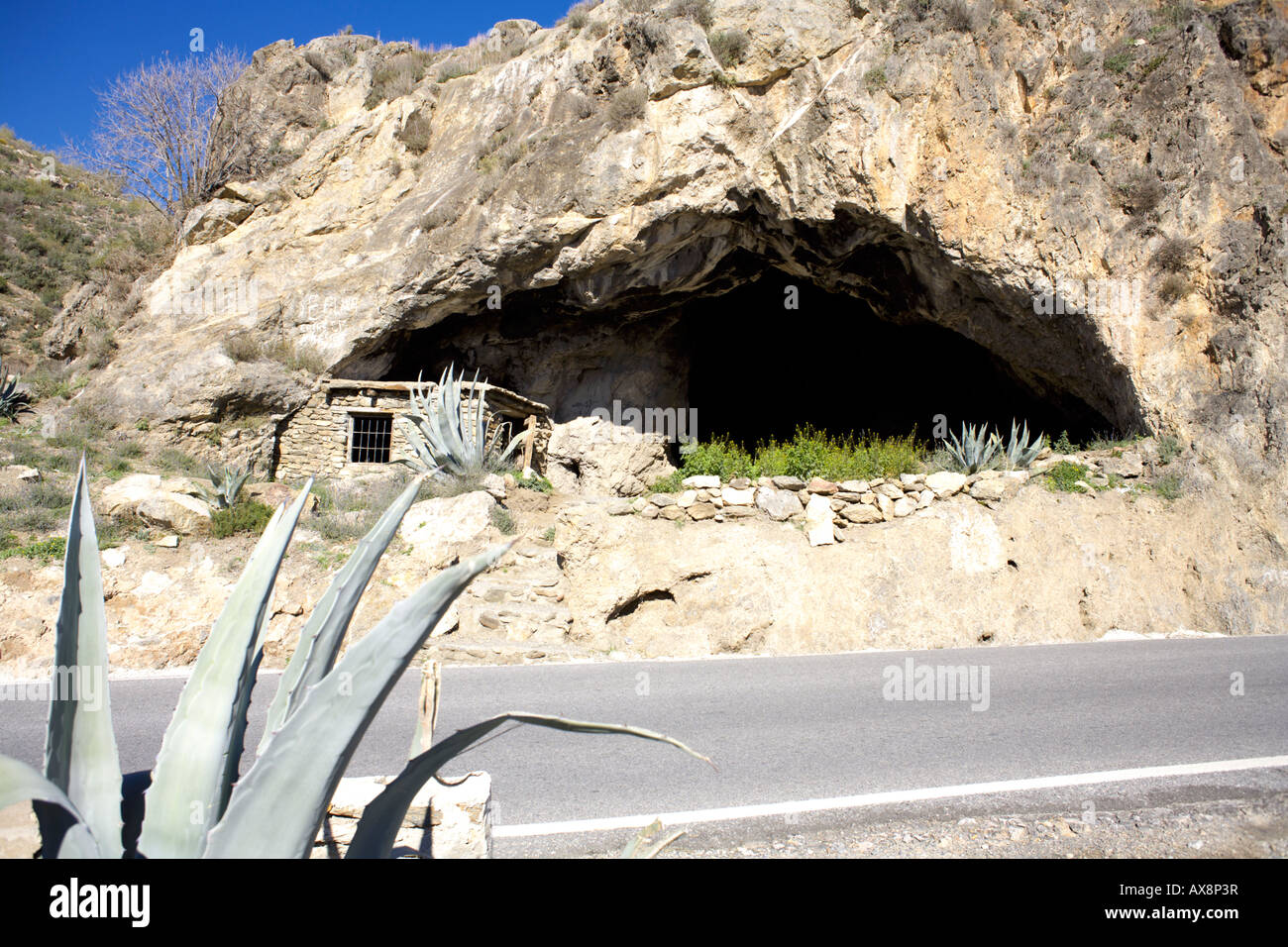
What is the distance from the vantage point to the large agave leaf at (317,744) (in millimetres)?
1495

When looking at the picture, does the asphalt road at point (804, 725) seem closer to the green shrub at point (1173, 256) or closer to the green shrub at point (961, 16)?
the green shrub at point (1173, 256)

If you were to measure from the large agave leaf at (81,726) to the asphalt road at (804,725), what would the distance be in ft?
6.84

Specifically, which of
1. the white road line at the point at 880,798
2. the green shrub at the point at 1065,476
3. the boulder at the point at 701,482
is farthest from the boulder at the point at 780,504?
the white road line at the point at 880,798

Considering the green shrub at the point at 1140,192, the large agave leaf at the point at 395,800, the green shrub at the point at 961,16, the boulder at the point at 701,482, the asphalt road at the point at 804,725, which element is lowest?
the asphalt road at the point at 804,725

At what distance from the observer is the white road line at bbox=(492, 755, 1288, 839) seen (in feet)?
11.3

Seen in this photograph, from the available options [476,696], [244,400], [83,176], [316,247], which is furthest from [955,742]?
[83,176]

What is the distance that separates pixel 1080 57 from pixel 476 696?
1409 cm

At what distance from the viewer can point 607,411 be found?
1712 centimetres

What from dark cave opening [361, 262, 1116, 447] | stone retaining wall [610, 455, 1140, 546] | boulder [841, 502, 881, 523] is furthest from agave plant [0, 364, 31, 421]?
boulder [841, 502, 881, 523]

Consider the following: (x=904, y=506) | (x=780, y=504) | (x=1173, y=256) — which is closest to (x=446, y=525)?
(x=780, y=504)

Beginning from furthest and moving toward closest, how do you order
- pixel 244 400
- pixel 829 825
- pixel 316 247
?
pixel 316 247, pixel 244 400, pixel 829 825

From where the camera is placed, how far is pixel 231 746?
1.68 meters

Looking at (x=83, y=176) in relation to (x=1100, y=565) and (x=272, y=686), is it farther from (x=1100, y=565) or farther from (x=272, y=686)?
(x=1100, y=565)

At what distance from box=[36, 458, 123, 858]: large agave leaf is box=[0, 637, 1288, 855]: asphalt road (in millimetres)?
2083
